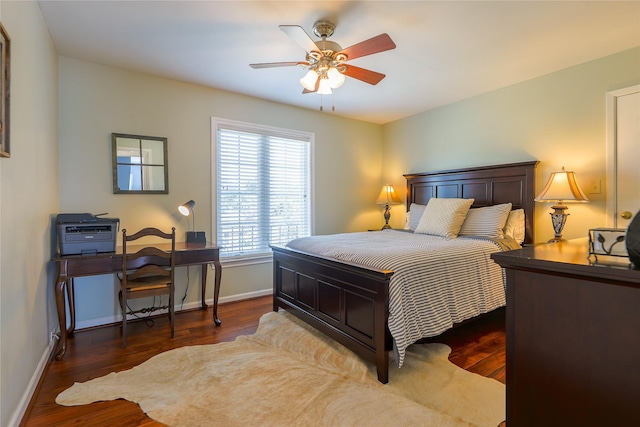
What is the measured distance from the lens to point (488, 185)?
11.9 feet

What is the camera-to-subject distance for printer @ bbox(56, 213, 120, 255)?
7.98ft

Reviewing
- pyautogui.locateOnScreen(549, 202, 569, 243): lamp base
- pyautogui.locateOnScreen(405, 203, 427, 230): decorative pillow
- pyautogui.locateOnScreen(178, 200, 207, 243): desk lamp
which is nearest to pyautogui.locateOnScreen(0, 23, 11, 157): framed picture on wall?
pyautogui.locateOnScreen(178, 200, 207, 243): desk lamp

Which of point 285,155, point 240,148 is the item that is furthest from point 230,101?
point 285,155

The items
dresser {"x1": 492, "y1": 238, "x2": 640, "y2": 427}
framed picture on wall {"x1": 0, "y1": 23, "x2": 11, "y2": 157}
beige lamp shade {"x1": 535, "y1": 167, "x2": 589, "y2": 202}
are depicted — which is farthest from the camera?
beige lamp shade {"x1": 535, "y1": 167, "x2": 589, "y2": 202}

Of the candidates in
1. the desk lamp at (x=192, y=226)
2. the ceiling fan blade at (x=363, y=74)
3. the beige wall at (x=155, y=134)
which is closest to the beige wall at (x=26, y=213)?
the beige wall at (x=155, y=134)

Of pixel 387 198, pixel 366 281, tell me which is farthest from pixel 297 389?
pixel 387 198

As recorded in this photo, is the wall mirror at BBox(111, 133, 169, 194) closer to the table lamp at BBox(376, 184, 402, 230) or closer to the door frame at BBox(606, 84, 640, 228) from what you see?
the table lamp at BBox(376, 184, 402, 230)

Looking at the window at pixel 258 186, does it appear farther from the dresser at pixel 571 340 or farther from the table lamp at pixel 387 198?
the dresser at pixel 571 340

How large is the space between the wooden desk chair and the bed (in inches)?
39.3

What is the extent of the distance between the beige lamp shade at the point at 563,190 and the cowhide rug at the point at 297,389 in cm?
167

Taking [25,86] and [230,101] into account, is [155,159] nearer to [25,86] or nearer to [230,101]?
[230,101]

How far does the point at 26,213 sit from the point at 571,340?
265 cm

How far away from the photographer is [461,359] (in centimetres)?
230

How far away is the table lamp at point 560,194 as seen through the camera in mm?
2748
